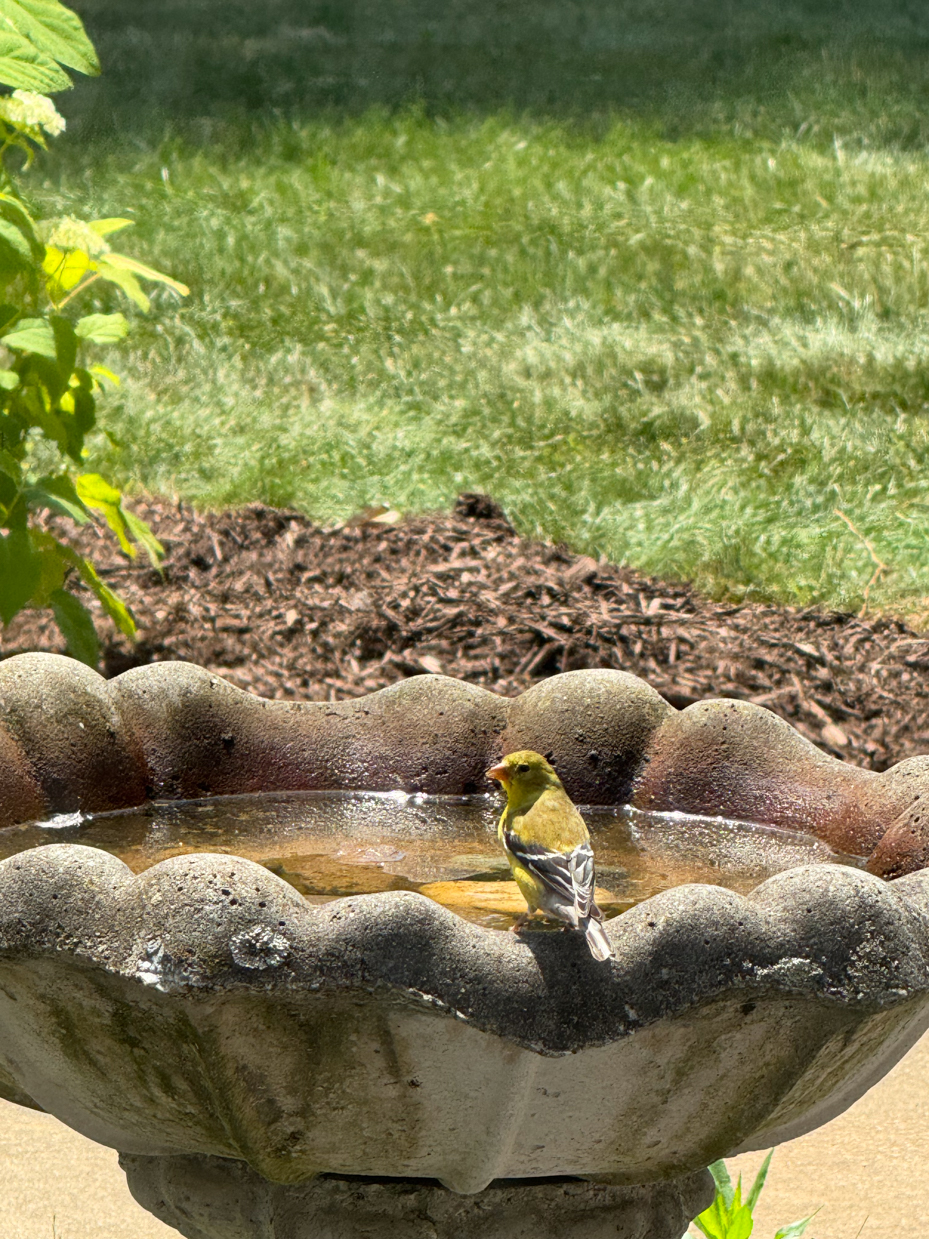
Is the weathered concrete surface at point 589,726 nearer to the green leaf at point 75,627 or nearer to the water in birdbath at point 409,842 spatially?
the water in birdbath at point 409,842

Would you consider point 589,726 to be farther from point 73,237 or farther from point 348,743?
point 73,237

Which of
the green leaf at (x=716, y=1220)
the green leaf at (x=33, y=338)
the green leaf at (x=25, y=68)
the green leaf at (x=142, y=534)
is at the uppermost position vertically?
the green leaf at (x=25, y=68)

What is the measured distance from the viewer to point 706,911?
1.97 metres

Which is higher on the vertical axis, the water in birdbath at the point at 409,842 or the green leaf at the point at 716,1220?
the water in birdbath at the point at 409,842

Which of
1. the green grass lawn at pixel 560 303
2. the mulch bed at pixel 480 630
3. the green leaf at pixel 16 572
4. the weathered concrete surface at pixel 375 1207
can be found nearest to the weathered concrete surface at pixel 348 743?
the green leaf at pixel 16 572

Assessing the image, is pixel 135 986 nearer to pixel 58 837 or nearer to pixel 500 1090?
pixel 500 1090

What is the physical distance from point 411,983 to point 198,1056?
30 cm

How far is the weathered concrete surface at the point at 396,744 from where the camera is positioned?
297 cm

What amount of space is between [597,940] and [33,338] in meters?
2.06

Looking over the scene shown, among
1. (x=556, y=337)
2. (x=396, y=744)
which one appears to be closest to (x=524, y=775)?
(x=396, y=744)

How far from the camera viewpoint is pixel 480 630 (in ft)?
18.4

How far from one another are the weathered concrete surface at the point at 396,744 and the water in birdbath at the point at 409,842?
0.04 m

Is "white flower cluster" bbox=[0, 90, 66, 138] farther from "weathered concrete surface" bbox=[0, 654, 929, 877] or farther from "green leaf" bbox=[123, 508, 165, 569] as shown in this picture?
"weathered concrete surface" bbox=[0, 654, 929, 877]

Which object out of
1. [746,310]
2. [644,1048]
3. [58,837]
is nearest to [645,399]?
[746,310]
